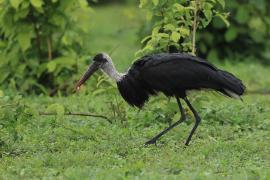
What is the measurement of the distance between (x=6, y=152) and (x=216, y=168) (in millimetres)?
2183

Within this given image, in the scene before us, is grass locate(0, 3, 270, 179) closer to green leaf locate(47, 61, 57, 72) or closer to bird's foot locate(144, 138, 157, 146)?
bird's foot locate(144, 138, 157, 146)

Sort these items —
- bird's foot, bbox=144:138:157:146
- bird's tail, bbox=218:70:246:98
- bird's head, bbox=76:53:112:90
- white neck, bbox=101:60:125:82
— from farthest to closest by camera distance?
1. bird's head, bbox=76:53:112:90
2. white neck, bbox=101:60:125:82
3. bird's foot, bbox=144:138:157:146
4. bird's tail, bbox=218:70:246:98

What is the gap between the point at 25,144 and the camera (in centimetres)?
823

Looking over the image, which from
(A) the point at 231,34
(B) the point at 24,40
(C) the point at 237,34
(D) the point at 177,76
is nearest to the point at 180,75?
(D) the point at 177,76

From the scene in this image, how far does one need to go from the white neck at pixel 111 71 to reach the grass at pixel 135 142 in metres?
0.46

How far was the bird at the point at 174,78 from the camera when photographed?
798 cm

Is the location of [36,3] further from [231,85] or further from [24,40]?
[231,85]

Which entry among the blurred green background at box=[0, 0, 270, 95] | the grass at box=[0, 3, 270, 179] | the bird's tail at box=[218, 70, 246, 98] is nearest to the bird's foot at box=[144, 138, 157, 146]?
the grass at box=[0, 3, 270, 179]

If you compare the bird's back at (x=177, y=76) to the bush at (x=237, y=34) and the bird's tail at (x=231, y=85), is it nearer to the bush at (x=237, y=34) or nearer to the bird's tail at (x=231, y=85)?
the bird's tail at (x=231, y=85)

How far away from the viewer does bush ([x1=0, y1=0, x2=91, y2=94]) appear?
1117 centimetres

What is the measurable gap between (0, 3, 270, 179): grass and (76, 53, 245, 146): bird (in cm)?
44

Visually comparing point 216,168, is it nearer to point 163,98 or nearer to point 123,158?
point 123,158

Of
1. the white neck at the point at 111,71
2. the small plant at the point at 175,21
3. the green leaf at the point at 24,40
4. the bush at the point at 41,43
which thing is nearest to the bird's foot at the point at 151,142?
the white neck at the point at 111,71

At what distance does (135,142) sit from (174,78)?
2.78 ft
